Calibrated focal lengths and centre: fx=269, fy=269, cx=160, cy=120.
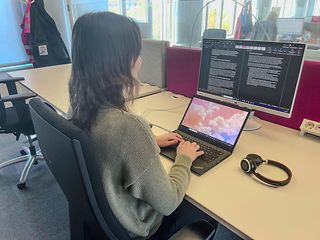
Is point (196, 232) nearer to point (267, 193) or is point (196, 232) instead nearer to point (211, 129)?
point (267, 193)

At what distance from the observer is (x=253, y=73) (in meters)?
1.19

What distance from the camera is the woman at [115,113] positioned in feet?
2.24

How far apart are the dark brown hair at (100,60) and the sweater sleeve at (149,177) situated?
4.3 inches

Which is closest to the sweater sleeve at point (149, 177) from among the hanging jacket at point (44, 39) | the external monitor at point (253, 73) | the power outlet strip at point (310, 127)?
the external monitor at point (253, 73)

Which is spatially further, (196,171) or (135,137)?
(196,171)

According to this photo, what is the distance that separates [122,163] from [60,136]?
177mm

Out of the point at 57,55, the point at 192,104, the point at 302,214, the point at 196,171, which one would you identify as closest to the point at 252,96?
the point at 192,104

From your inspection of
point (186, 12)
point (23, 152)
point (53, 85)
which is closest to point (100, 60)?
point (53, 85)

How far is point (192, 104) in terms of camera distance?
1.25m

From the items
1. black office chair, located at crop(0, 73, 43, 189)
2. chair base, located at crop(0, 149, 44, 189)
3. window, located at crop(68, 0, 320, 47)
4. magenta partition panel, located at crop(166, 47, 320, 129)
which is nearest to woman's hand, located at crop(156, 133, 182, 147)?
magenta partition panel, located at crop(166, 47, 320, 129)

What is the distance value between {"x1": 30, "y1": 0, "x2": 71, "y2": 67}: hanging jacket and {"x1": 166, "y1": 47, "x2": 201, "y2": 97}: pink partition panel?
2.07 m

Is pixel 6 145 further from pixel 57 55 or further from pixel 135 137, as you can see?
pixel 135 137

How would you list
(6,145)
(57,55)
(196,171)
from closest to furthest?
(196,171)
(6,145)
(57,55)

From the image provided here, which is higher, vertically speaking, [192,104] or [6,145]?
[192,104]
